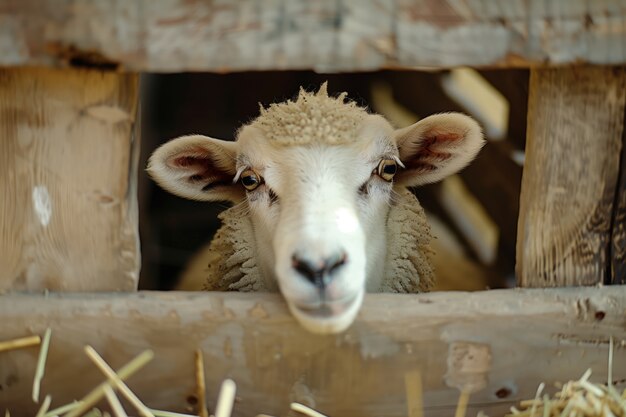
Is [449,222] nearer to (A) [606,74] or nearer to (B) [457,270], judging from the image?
(B) [457,270]

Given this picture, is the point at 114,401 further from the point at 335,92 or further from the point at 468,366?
the point at 335,92

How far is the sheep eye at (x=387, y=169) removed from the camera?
2986 millimetres

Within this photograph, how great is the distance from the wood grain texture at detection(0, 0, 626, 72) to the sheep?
525 mm

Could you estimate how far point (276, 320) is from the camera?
8.11ft

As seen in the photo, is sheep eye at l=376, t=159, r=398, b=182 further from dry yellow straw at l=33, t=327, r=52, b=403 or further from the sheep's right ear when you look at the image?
dry yellow straw at l=33, t=327, r=52, b=403

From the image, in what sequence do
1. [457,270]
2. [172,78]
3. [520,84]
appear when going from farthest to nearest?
[172,78]
[457,270]
[520,84]

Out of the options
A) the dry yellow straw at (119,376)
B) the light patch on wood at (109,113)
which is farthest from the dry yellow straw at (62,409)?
the light patch on wood at (109,113)

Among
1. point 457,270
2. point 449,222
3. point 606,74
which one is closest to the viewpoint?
point 606,74

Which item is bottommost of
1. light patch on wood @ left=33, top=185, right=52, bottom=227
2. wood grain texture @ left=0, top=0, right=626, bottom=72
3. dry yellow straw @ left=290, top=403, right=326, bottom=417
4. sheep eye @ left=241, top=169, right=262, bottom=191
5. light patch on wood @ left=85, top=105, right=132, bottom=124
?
dry yellow straw @ left=290, top=403, right=326, bottom=417

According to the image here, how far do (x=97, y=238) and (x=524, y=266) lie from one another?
131 cm

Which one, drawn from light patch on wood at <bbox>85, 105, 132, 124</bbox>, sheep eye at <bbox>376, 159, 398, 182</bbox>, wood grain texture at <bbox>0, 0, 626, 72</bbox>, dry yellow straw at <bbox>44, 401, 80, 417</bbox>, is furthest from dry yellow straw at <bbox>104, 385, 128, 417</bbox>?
sheep eye at <bbox>376, 159, 398, 182</bbox>

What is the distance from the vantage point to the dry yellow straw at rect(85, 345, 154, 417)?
7.70ft

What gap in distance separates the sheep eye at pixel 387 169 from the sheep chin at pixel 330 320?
704 millimetres

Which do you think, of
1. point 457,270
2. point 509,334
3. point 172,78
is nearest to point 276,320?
point 509,334
